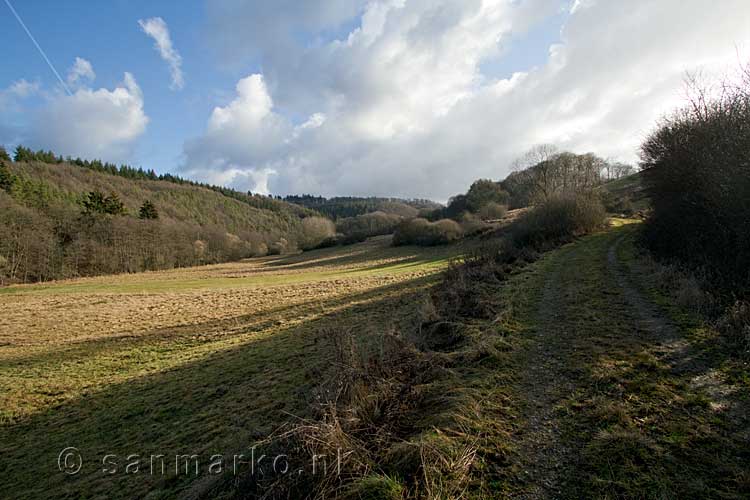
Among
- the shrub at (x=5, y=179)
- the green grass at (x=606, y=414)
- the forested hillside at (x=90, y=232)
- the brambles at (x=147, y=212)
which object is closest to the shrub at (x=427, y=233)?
the forested hillside at (x=90, y=232)

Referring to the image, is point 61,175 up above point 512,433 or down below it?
above

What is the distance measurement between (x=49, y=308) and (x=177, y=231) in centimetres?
5491

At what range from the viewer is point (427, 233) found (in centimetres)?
6894

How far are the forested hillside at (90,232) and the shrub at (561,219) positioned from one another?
A: 67.4 metres

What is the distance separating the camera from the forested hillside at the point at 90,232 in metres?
Answer: 47.1

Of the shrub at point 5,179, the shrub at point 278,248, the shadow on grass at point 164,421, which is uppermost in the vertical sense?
the shrub at point 5,179

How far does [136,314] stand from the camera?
2333 cm

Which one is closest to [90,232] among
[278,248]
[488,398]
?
[278,248]

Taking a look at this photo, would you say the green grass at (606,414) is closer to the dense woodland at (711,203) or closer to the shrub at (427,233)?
the dense woodland at (711,203)

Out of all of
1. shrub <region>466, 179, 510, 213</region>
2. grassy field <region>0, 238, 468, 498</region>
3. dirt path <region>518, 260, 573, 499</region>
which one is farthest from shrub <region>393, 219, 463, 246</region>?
dirt path <region>518, 260, 573, 499</region>

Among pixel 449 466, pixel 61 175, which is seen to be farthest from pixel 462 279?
pixel 61 175

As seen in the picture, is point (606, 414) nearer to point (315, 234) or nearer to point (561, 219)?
point (561, 219)

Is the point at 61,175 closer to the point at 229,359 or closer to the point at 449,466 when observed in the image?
the point at 229,359

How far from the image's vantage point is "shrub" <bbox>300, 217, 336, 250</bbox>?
108 m
